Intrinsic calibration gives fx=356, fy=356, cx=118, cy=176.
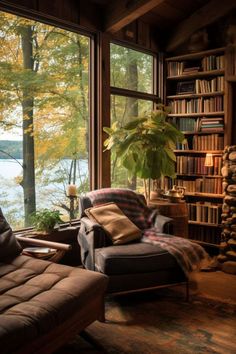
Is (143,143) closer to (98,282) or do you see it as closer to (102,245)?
(102,245)

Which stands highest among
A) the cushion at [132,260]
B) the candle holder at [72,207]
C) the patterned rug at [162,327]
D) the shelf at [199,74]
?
the shelf at [199,74]

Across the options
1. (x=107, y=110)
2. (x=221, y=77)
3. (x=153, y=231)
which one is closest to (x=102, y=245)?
(x=153, y=231)

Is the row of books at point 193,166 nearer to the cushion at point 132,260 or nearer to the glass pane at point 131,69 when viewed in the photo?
the glass pane at point 131,69

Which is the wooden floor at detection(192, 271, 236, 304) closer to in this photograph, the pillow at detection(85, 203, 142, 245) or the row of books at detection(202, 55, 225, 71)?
the pillow at detection(85, 203, 142, 245)

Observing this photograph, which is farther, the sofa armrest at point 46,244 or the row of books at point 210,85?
the row of books at point 210,85

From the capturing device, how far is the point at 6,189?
10.8 feet

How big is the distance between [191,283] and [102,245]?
1044mm

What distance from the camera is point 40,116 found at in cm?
348

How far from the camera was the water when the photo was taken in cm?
328

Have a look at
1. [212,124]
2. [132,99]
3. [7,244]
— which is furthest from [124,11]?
[7,244]

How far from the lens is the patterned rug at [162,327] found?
2279 mm

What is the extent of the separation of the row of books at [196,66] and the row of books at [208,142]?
31.9 inches

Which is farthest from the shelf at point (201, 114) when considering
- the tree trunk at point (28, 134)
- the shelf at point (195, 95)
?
the tree trunk at point (28, 134)

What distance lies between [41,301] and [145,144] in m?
2.19
